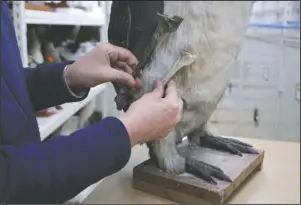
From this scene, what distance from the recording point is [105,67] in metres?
0.47

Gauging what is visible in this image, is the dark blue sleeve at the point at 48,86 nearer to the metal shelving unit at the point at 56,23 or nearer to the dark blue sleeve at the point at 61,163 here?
the metal shelving unit at the point at 56,23

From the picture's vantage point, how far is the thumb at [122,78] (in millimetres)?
450

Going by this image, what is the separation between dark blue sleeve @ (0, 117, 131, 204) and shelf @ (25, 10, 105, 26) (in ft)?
1.47

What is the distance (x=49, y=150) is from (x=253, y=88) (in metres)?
1.16

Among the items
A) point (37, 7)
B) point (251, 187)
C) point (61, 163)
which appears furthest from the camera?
point (37, 7)

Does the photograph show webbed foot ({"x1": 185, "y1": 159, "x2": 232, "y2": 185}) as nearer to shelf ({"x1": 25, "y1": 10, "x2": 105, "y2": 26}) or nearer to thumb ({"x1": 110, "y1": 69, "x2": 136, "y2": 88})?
thumb ({"x1": 110, "y1": 69, "x2": 136, "y2": 88})

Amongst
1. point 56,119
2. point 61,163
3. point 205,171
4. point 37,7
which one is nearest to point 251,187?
point 205,171

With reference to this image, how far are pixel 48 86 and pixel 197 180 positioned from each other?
237 mm

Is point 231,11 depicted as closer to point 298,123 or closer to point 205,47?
point 205,47

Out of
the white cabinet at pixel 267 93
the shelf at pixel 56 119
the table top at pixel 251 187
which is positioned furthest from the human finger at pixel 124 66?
the white cabinet at pixel 267 93

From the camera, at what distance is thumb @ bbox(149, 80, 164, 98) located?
0.40 m

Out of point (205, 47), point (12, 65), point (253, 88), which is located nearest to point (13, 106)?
point (12, 65)

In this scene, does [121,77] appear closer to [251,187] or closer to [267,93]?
[251,187]

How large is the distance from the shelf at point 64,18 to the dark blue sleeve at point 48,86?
256mm
